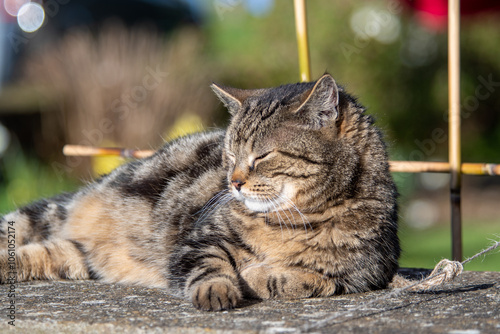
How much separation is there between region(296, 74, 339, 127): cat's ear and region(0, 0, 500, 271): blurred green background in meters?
3.13

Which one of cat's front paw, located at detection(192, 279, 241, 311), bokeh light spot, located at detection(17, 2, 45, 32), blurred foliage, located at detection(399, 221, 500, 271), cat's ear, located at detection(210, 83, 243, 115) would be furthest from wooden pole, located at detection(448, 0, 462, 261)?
bokeh light spot, located at detection(17, 2, 45, 32)

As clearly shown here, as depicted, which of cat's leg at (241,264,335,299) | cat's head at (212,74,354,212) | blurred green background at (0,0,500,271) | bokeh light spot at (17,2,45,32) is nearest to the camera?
cat's leg at (241,264,335,299)

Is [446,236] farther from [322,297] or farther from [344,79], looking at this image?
[322,297]

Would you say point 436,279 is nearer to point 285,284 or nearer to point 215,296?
point 285,284

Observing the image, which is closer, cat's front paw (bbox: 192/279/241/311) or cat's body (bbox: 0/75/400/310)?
cat's front paw (bbox: 192/279/241/311)

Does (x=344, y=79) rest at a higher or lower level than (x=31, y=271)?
higher

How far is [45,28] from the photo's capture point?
694cm

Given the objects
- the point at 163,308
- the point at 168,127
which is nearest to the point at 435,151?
the point at 168,127

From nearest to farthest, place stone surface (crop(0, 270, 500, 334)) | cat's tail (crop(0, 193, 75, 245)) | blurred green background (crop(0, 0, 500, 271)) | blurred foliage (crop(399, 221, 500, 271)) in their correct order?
stone surface (crop(0, 270, 500, 334)) → cat's tail (crop(0, 193, 75, 245)) → blurred foliage (crop(399, 221, 500, 271)) → blurred green background (crop(0, 0, 500, 271))

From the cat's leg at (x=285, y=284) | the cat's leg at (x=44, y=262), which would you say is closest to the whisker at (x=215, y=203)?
the cat's leg at (x=285, y=284)

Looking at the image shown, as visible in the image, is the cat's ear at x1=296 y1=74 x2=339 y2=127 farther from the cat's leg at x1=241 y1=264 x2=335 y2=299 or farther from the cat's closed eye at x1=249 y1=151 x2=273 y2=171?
the cat's leg at x1=241 y1=264 x2=335 y2=299

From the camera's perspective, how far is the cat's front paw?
1839 mm

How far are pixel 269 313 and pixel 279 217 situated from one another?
0.43 m

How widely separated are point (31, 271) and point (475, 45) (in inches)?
264
